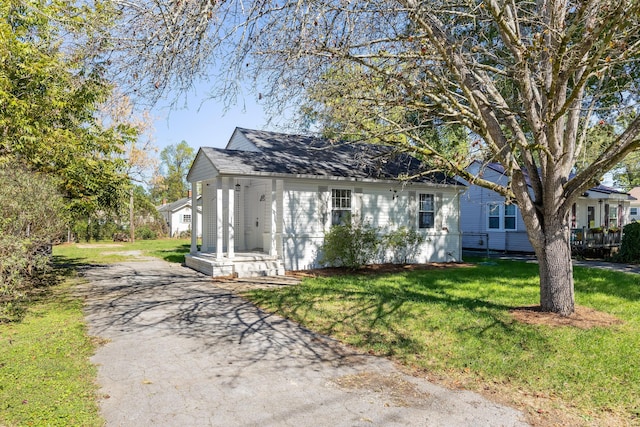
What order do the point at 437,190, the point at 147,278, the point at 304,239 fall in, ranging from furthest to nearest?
the point at 437,190 → the point at 304,239 → the point at 147,278

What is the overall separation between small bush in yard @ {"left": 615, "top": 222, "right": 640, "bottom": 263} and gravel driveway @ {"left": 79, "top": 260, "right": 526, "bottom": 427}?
631 inches

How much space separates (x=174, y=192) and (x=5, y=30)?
2132 inches

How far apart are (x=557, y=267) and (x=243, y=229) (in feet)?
35.4

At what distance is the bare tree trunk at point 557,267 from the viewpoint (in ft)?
23.1

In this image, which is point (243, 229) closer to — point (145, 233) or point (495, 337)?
point (495, 337)

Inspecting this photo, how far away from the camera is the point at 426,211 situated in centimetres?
1608

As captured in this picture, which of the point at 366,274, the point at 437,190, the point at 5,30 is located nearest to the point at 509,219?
the point at 437,190

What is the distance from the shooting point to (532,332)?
6.24 meters

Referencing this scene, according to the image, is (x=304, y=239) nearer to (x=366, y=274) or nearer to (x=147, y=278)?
(x=366, y=274)

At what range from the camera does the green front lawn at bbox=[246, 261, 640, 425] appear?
14.2ft

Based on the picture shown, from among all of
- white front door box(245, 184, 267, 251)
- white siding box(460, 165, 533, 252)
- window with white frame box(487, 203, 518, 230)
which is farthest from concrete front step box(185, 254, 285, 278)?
window with white frame box(487, 203, 518, 230)

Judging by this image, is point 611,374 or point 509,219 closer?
point 611,374

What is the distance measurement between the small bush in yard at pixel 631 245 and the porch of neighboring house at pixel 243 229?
14.0m

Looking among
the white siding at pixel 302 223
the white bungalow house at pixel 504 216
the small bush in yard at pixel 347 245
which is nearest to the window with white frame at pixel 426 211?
the small bush in yard at pixel 347 245
